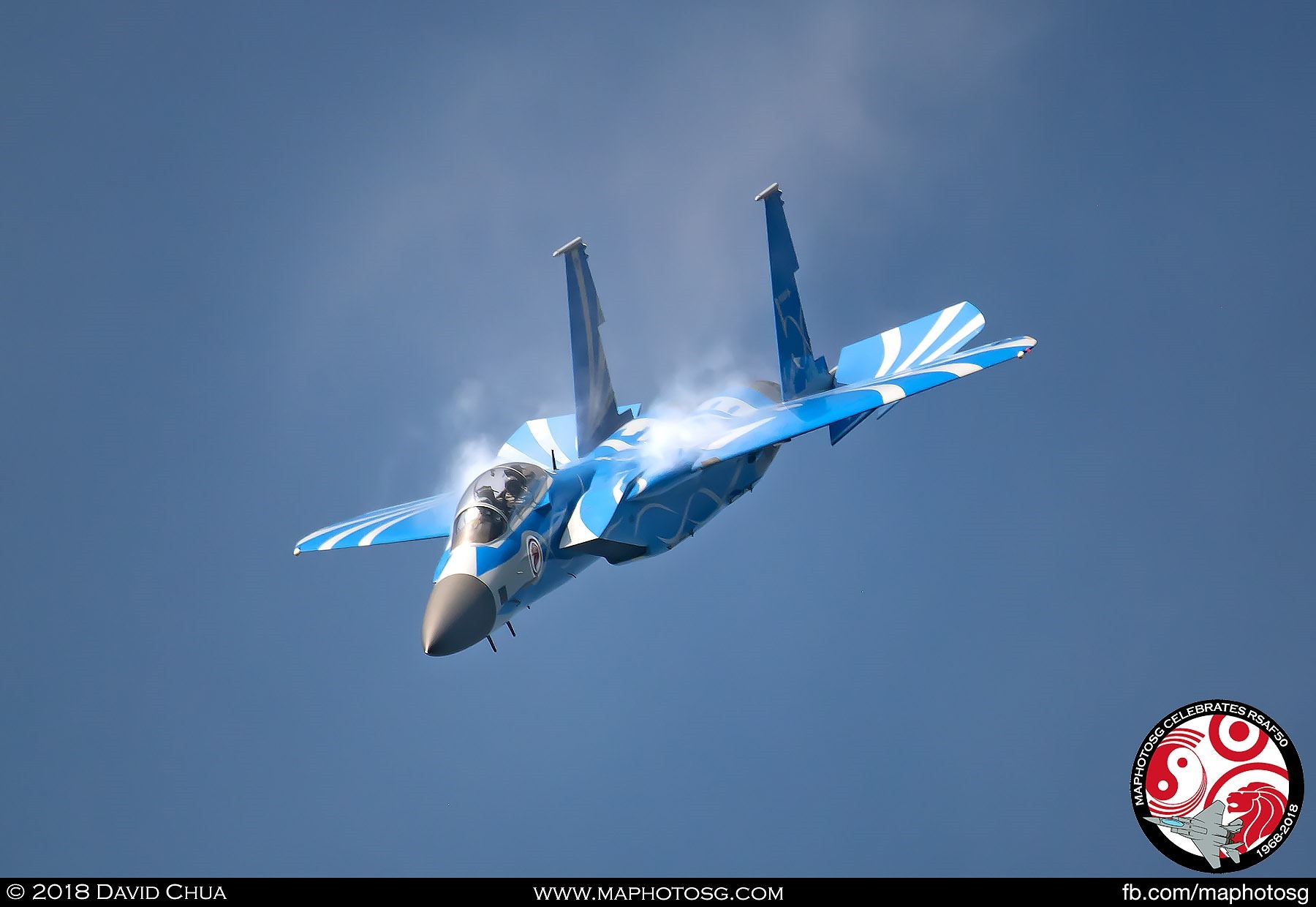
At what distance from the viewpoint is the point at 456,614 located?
22.7 m

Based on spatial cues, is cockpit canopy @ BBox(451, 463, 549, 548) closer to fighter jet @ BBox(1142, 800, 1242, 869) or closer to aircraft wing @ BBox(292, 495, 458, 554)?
aircraft wing @ BBox(292, 495, 458, 554)

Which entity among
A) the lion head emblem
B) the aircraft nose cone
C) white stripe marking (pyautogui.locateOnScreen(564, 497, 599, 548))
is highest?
white stripe marking (pyautogui.locateOnScreen(564, 497, 599, 548))

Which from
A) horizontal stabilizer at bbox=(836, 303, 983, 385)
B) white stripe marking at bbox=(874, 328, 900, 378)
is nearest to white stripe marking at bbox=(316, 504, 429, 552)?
horizontal stabilizer at bbox=(836, 303, 983, 385)


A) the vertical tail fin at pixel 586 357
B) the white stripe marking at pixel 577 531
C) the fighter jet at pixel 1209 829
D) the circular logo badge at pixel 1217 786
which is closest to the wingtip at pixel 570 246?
the vertical tail fin at pixel 586 357

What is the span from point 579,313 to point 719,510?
579cm

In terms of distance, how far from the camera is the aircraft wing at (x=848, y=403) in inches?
1031

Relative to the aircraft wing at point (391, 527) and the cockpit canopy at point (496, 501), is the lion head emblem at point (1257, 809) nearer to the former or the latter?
A: the cockpit canopy at point (496, 501)

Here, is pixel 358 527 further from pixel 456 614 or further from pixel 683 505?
pixel 683 505

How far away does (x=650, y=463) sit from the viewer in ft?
88.5

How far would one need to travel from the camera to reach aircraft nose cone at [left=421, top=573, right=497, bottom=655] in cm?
2262

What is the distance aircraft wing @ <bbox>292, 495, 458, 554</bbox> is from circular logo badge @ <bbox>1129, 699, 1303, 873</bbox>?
14.7 metres

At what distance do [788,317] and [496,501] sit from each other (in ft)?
30.2

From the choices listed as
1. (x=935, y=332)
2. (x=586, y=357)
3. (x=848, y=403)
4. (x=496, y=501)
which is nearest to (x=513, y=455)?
(x=586, y=357)
